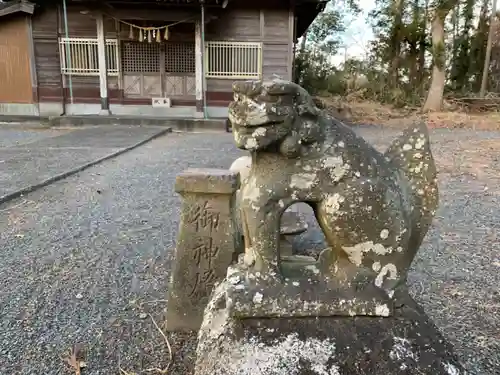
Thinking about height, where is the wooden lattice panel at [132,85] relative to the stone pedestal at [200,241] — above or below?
above

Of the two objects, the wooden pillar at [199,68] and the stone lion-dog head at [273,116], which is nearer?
the stone lion-dog head at [273,116]

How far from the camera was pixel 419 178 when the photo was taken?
1.34 metres

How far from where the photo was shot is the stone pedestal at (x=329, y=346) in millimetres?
1187

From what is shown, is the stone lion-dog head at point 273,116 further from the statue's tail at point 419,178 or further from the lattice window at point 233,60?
the lattice window at point 233,60

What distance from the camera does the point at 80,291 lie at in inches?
117

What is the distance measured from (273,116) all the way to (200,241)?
4.49 ft

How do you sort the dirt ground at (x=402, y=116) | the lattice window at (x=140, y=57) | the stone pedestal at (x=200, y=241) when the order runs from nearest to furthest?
1. the stone pedestal at (x=200, y=241)
2. the lattice window at (x=140, y=57)
3. the dirt ground at (x=402, y=116)

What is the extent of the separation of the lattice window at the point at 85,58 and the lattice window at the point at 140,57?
0.30 metres

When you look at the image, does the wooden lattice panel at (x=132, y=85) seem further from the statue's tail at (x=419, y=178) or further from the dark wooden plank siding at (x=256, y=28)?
the statue's tail at (x=419, y=178)

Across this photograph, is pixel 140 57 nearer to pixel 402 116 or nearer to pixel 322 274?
pixel 402 116

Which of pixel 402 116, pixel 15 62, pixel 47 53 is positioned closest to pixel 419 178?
pixel 47 53

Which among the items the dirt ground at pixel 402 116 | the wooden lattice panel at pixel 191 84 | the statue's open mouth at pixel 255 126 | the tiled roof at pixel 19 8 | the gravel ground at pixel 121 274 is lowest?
the gravel ground at pixel 121 274

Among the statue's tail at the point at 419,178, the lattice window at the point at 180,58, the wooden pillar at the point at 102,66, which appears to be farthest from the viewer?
the lattice window at the point at 180,58

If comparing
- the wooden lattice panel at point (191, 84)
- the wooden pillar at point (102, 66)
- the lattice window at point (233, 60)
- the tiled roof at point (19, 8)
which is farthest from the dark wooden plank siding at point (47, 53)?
the lattice window at point (233, 60)
